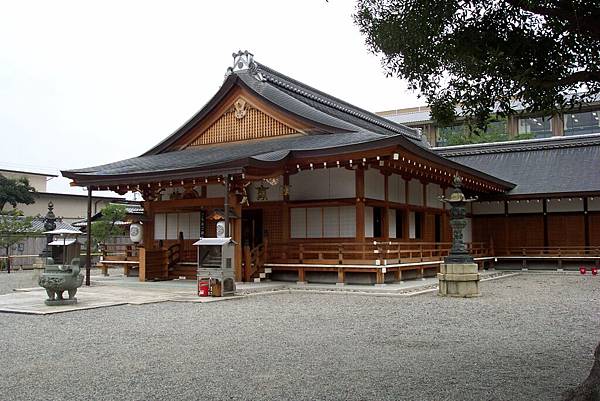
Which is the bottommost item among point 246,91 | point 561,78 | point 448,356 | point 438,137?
point 448,356

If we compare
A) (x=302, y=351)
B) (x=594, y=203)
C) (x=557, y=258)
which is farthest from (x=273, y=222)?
(x=594, y=203)

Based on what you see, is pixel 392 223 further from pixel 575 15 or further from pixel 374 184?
pixel 575 15

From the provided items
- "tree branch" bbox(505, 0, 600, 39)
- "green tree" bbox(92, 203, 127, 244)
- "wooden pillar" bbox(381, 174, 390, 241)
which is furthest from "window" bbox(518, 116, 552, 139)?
"tree branch" bbox(505, 0, 600, 39)

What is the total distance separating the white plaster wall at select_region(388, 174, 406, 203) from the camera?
18984 millimetres

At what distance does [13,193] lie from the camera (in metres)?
39.1

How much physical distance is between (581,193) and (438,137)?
43.5 meters

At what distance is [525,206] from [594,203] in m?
2.74

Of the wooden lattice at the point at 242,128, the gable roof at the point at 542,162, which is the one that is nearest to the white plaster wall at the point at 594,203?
the gable roof at the point at 542,162

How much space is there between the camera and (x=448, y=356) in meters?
6.87

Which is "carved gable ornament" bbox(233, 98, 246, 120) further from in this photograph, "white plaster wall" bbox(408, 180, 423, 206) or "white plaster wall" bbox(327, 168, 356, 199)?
"white plaster wall" bbox(408, 180, 423, 206)

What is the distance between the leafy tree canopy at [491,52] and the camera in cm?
615

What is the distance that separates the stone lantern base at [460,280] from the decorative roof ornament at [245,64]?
33.7 feet

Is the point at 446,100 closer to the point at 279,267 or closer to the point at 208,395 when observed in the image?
the point at 208,395

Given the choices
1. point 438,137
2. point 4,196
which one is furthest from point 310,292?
point 438,137
